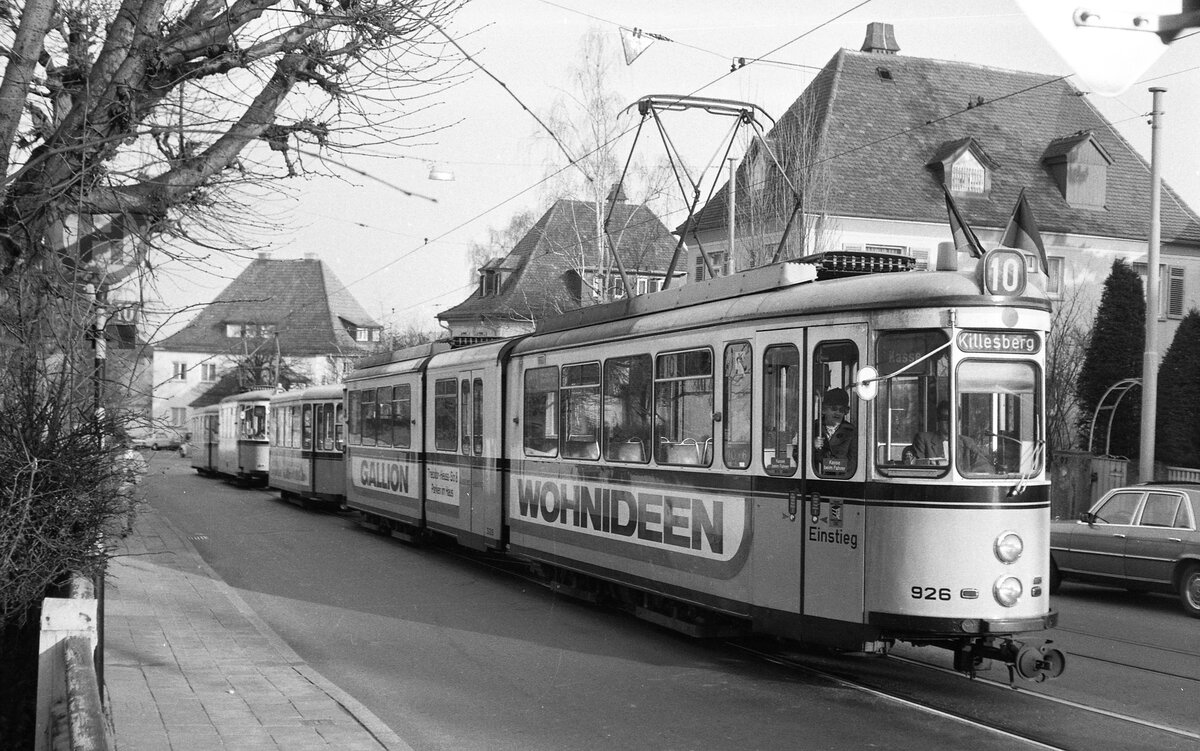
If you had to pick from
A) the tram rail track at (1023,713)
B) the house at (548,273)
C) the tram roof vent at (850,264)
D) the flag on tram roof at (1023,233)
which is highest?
the house at (548,273)

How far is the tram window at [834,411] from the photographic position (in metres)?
9.09

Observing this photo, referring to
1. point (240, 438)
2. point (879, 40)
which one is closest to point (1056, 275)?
point (879, 40)

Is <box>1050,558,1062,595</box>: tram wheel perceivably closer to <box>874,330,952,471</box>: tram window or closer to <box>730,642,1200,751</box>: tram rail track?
<box>730,642,1200,751</box>: tram rail track

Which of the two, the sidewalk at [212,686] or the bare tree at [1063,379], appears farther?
the bare tree at [1063,379]

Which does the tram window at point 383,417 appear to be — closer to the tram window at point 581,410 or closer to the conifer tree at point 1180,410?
the tram window at point 581,410

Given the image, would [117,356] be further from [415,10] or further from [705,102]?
[705,102]

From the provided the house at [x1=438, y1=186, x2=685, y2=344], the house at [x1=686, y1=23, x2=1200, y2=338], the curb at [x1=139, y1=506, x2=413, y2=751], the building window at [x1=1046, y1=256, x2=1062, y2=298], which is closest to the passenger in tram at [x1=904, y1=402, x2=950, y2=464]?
the curb at [x1=139, y1=506, x2=413, y2=751]

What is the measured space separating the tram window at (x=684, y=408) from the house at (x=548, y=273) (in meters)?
29.9

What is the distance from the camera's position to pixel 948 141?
3859cm

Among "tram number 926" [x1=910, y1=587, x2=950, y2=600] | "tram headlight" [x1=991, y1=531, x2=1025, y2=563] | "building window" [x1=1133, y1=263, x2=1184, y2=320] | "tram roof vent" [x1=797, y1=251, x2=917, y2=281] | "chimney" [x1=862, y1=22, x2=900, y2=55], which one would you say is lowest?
"tram number 926" [x1=910, y1=587, x2=950, y2=600]

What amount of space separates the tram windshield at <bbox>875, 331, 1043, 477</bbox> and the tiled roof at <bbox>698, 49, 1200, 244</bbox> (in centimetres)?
2506

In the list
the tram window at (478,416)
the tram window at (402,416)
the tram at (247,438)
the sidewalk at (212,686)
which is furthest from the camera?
the tram at (247,438)

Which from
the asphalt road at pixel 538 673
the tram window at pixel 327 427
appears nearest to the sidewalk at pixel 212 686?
the asphalt road at pixel 538 673

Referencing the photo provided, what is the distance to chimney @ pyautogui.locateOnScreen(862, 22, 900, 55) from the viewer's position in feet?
137
